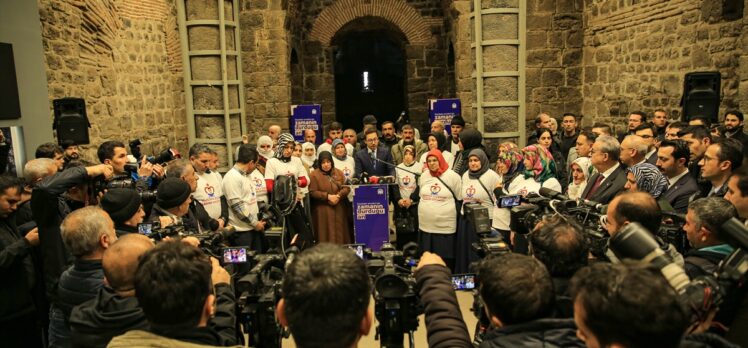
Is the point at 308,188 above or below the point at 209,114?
below

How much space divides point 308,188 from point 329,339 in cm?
490

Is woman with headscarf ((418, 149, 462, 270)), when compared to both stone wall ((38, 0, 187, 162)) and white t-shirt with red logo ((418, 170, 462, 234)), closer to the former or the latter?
white t-shirt with red logo ((418, 170, 462, 234))

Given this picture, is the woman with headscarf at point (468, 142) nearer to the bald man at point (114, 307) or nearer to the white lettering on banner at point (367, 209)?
the white lettering on banner at point (367, 209)

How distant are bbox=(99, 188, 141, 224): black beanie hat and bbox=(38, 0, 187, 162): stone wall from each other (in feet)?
12.6

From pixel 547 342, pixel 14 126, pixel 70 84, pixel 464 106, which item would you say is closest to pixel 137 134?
pixel 70 84

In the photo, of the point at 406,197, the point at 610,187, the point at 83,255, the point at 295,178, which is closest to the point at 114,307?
the point at 83,255

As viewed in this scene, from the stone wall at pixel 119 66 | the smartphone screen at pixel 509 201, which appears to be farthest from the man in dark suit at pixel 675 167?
the stone wall at pixel 119 66

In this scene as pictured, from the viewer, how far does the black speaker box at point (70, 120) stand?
20.3ft

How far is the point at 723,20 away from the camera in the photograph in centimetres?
645

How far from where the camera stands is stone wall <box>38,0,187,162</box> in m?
6.99

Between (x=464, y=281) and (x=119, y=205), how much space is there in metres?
2.01

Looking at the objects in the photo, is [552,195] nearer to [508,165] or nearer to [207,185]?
[508,165]

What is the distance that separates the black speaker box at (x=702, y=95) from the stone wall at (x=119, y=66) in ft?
22.8

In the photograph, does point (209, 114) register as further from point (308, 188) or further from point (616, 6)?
point (616, 6)
